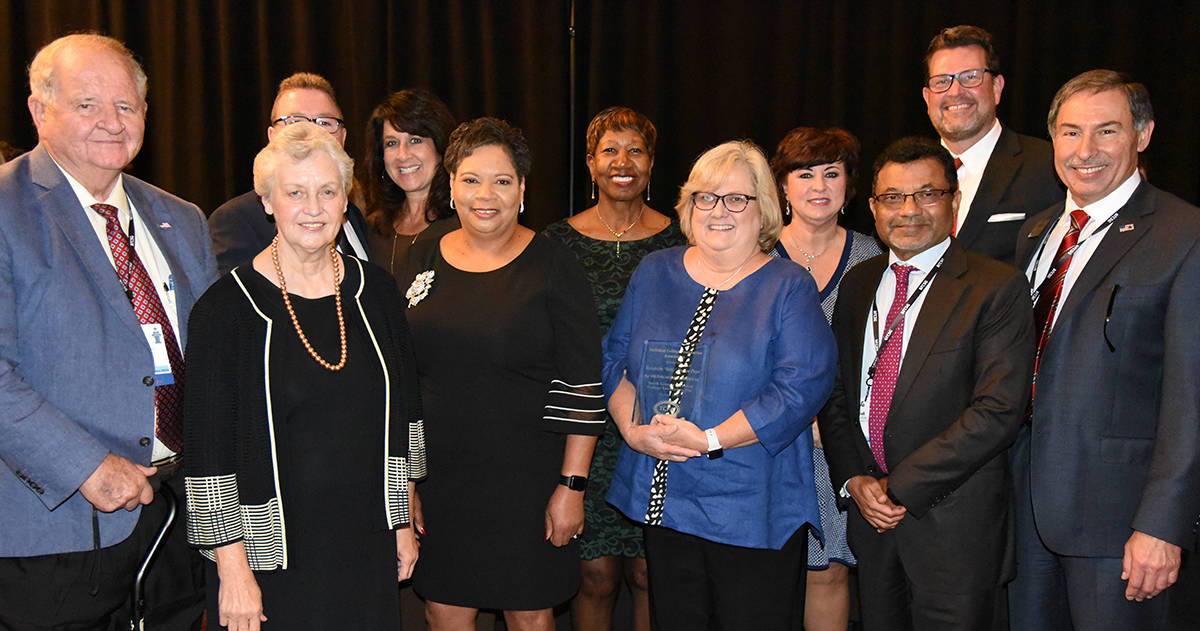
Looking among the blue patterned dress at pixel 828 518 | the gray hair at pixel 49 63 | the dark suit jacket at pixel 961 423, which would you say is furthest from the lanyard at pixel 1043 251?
the gray hair at pixel 49 63

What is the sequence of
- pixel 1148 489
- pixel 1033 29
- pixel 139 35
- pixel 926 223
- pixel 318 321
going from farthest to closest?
pixel 1033 29, pixel 139 35, pixel 926 223, pixel 1148 489, pixel 318 321

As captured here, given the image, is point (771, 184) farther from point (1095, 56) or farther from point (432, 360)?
point (1095, 56)

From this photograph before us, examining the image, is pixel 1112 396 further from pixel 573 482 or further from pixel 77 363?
pixel 77 363

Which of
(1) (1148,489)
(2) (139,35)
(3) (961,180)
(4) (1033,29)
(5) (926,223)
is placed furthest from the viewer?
(4) (1033,29)

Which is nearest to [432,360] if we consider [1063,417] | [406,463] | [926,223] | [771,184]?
[406,463]

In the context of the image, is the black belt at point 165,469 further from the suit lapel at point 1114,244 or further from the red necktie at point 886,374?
the suit lapel at point 1114,244

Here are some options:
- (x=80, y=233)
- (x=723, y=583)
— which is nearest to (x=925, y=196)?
(x=723, y=583)

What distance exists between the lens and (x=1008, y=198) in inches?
134

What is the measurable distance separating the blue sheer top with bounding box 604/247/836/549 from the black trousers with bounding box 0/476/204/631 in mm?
1380

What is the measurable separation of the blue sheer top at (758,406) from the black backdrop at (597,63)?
3.23m

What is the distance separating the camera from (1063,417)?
8.56ft

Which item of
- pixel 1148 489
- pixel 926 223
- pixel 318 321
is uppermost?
pixel 926 223

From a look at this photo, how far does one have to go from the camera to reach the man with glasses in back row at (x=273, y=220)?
3.08 m

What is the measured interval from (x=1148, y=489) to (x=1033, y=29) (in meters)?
4.53
